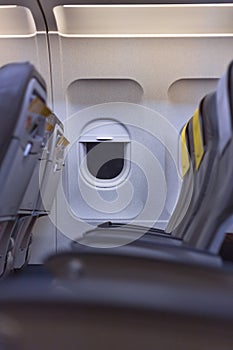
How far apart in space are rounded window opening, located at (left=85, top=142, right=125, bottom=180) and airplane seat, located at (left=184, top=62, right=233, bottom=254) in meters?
2.25

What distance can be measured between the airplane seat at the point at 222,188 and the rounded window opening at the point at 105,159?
225 cm

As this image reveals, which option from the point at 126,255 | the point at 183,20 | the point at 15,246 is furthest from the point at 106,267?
the point at 183,20

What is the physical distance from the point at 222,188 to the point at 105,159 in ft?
7.65

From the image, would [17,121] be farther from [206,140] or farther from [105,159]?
[105,159]

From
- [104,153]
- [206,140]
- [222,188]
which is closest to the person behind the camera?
[222,188]

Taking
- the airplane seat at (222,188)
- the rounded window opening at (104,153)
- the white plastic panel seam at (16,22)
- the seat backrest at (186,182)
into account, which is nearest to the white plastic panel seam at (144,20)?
the white plastic panel seam at (16,22)

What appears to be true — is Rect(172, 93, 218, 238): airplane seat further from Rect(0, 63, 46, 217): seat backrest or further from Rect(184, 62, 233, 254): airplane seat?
Rect(0, 63, 46, 217): seat backrest

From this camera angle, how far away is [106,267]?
0.83 m

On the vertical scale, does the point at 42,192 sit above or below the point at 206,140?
below

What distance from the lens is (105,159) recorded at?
3346 mm

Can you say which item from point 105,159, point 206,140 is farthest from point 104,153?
point 206,140

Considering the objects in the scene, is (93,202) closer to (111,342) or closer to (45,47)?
(45,47)

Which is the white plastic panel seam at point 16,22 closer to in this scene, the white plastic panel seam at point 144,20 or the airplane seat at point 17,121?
the white plastic panel seam at point 144,20

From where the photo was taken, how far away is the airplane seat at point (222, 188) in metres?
0.99
